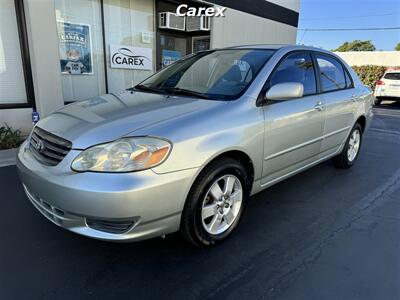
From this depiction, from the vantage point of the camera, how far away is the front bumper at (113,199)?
6.49 ft

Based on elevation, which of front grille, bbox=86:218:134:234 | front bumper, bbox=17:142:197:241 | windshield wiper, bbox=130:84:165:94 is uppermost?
windshield wiper, bbox=130:84:165:94

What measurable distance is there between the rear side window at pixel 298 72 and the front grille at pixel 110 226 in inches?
70.4

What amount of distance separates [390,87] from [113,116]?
13685 millimetres

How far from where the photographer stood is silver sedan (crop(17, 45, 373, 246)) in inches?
81.0

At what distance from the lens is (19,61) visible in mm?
5719

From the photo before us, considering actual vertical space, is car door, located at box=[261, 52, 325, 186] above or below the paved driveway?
above

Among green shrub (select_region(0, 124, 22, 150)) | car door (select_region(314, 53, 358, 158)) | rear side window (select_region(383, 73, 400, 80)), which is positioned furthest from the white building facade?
rear side window (select_region(383, 73, 400, 80))

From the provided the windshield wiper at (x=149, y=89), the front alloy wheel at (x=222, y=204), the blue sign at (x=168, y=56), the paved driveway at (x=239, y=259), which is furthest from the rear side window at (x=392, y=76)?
the front alloy wheel at (x=222, y=204)

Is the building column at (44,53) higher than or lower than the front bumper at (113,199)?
higher

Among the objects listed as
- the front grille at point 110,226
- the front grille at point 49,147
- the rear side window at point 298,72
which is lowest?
the front grille at point 110,226

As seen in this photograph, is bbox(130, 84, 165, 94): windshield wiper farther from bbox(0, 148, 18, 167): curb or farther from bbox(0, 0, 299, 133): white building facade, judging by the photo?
bbox(0, 0, 299, 133): white building facade

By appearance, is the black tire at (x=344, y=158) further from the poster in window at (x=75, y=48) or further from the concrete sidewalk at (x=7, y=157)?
the poster in window at (x=75, y=48)

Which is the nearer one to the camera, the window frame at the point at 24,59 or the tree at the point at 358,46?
the window frame at the point at 24,59

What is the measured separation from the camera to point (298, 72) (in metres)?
3.40
